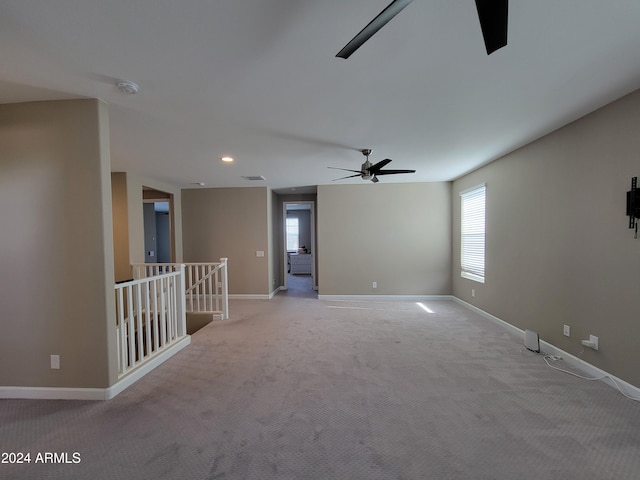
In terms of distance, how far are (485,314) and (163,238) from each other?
9.92m

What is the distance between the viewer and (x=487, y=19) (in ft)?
3.42

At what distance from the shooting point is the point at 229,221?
5.92 meters

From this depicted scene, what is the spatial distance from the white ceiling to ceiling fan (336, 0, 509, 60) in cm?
36

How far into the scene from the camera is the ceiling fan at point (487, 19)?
99 centimetres

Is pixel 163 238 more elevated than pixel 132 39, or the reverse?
pixel 132 39

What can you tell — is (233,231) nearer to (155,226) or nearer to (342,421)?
(155,226)

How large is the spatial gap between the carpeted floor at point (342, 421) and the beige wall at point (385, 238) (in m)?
2.46

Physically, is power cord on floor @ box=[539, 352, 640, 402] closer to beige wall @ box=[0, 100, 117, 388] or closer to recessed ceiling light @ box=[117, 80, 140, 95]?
beige wall @ box=[0, 100, 117, 388]

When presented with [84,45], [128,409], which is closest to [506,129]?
[84,45]

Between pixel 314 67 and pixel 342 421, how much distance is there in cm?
249

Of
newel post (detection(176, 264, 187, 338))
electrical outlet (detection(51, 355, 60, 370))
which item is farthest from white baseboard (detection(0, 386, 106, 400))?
newel post (detection(176, 264, 187, 338))

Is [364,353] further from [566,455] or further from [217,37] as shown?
[217,37]

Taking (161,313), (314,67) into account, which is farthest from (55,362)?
(314,67)

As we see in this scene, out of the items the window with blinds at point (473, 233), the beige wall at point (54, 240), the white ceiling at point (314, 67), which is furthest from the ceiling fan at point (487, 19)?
the window with blinds at point (473, 233)
